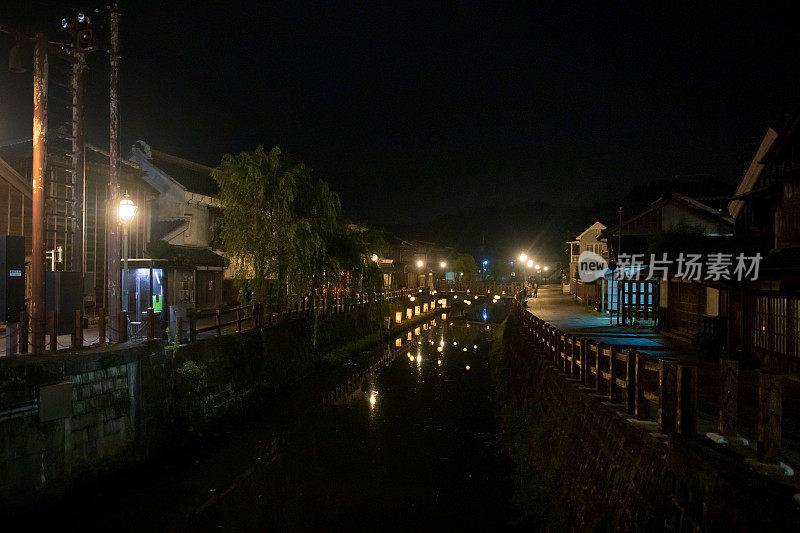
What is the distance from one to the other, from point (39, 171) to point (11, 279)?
2.54m

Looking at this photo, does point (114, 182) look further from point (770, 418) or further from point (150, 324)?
point (770, 418)

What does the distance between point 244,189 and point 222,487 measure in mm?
10925

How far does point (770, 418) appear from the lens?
550 cm

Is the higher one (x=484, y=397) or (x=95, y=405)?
(x=95, y=405)

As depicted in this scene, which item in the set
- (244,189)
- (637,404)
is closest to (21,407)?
(637,404)

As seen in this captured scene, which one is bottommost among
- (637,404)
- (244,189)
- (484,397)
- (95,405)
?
(484,397)

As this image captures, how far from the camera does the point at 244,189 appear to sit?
60.4 ft

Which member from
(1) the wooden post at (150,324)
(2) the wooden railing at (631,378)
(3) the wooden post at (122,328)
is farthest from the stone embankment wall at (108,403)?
(2) the wooden railing at (631,378)

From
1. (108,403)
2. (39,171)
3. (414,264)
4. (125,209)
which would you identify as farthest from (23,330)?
(414,264)

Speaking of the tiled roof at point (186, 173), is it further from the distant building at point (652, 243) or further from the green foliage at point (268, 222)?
the distant building at point (652, 243)

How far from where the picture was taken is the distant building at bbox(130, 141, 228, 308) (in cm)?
2427

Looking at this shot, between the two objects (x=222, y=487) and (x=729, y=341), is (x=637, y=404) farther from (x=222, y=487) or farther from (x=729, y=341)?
(x=729, y=341)

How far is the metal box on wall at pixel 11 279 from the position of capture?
37.1 feet

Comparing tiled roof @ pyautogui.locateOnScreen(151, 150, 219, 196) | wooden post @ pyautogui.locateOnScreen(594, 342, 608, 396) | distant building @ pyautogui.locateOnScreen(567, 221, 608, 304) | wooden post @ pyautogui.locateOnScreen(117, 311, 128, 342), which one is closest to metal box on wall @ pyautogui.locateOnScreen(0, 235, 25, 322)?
wooden post @ pyautogui.locateOnScreen(117, 311, 128, 342)
